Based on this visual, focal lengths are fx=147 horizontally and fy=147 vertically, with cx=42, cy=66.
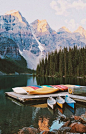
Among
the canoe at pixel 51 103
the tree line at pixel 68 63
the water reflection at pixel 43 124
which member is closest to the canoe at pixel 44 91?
the canoe at pixel 51 103

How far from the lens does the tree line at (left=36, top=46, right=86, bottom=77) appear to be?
10600 centimetres

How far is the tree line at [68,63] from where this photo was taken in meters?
106

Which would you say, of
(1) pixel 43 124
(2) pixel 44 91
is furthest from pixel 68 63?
(1) pixel 43 124

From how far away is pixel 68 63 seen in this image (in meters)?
112

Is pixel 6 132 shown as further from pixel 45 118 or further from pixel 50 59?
pixel 50 59

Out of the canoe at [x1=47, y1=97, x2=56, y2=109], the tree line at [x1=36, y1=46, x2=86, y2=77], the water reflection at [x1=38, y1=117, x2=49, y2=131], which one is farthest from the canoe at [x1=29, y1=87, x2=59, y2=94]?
the tree line at [x1=36, y1=46, x2=86, y2=77]

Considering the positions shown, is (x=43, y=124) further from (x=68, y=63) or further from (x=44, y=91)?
(x=68, y=63)

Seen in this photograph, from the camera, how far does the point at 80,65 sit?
107m

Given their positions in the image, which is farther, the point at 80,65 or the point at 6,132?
the point at 80,65

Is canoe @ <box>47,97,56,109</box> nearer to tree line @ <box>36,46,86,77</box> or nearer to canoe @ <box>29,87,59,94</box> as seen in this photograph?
Result: canoe @ <box>29,87,59,94</box>

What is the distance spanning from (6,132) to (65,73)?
4036 inches

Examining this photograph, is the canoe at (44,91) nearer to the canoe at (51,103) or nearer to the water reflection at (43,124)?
the canoe at (51,103)

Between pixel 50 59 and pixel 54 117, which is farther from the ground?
pixel 50 59

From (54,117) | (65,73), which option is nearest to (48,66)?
(65,73)
